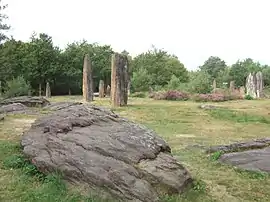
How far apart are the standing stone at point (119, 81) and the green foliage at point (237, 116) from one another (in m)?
4.64

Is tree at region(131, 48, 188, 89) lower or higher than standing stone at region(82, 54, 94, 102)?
higher

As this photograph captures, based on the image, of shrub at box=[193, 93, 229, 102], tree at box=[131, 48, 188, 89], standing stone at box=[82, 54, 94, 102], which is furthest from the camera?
tree at box=[131, 48, 188, 89]

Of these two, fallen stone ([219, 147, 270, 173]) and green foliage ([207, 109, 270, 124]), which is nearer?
fallen stone ([219, 147, 270, 173])

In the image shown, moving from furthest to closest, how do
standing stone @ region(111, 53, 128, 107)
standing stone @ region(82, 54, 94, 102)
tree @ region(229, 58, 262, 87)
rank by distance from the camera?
tree @ region(229, 58, 262, 87), standing stone @ region(82, 54, 94, 102), standing stone @ region(111, 53, 128, 107)

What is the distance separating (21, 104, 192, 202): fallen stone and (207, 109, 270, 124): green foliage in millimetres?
10240

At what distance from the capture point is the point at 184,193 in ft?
22.5

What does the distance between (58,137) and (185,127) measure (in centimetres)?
798

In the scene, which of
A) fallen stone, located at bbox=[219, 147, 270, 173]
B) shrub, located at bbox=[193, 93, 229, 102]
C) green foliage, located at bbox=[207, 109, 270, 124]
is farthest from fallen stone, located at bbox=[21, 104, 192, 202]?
shrub, located at bbox=[193, 93, 229, 102]

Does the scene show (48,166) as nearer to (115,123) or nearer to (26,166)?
(26,166)

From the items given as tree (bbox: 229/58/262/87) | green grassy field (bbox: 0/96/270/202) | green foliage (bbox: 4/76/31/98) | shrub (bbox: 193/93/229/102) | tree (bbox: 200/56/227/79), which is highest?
tree (bbox: 200/56/227/79)

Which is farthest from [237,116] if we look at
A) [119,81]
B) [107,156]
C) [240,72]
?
[240,72]

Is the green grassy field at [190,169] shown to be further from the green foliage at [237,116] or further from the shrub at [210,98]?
the shrub at [210,98]

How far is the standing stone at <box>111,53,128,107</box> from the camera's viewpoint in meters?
21.2

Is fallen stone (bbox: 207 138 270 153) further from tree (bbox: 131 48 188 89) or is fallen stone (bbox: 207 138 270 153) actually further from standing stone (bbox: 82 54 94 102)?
tree (bbox: 131 48 188 89)
